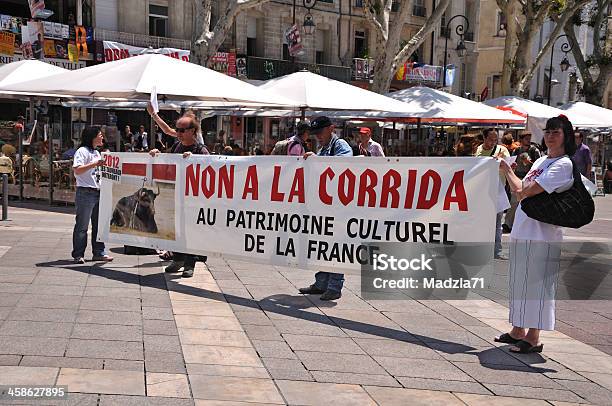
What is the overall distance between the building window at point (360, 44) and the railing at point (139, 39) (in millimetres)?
11300

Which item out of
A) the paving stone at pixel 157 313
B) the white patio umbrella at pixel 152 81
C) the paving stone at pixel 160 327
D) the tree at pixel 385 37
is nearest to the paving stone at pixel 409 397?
the paving stone at pixel 160 327

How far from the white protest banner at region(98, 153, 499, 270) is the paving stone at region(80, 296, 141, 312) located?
1050 mm

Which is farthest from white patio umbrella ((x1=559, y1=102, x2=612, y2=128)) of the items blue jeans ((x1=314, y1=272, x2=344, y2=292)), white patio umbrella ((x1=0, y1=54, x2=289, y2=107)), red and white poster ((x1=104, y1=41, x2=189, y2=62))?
blue jeans ((x1=314, y1=272, x2=344, y2=292))

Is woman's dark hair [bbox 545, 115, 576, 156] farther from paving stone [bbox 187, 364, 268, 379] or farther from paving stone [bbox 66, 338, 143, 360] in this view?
paving stone [bbox 66, 338, 143, 360]

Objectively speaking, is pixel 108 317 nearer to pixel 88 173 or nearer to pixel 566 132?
pixel 88 173

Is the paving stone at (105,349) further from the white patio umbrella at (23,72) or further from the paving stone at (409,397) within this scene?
the white patio umbrella at (23,72)

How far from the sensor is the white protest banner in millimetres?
5836

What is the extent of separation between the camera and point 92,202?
8.09 meters

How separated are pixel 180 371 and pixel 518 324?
2648mm

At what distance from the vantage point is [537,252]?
17.5 feet

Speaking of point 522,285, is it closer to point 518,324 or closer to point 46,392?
point 518,324

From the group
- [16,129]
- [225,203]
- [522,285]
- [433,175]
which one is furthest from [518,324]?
[16,129]

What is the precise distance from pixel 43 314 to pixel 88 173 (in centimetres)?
263

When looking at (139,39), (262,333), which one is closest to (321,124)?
(262,333)
